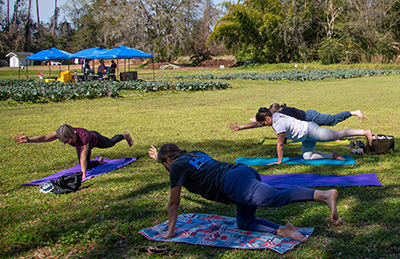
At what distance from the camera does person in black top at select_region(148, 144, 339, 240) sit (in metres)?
3.55

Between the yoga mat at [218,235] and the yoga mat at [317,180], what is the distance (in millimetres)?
1513

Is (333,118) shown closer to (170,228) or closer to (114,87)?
(170,228)

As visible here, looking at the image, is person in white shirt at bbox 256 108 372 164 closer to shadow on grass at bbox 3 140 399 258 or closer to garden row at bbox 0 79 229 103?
shadow on grass at bbox 3 140 399 258

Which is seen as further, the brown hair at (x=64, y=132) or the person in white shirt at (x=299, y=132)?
the person in white shirt at (x=299, y=132)

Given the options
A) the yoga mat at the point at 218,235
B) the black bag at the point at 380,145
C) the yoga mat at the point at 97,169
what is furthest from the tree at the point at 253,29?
the yoga mat at the point at 218,235

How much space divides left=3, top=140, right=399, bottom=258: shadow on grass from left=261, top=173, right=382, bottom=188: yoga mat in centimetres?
19

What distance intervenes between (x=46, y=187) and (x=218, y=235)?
329cm

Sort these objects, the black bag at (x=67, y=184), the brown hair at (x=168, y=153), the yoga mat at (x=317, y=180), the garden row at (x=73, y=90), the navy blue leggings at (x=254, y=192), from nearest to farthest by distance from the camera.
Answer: the navy blue leggings at (x=254, y=192) < the brown hair at (x=168, y=153) < the yoga mat at (x=317, y=180) < the black bag at (x=67, y=184) < the garden row at (x=73, y=90)

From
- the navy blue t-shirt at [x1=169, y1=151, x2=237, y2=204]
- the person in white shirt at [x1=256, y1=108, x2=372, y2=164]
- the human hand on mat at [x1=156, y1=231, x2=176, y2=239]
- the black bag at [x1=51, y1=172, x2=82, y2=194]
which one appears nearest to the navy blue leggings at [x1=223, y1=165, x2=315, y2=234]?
the navy blue t-shirt at [x1=169, y1=151, x2=237, y2=204]

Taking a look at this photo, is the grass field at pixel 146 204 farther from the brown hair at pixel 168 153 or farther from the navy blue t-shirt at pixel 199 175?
the brown hair at pixel 168 153

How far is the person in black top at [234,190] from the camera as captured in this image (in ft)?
11.6

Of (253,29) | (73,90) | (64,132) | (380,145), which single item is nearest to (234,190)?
(64,132)

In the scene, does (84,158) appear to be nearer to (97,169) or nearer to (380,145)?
(97,169)

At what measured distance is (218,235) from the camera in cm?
402
